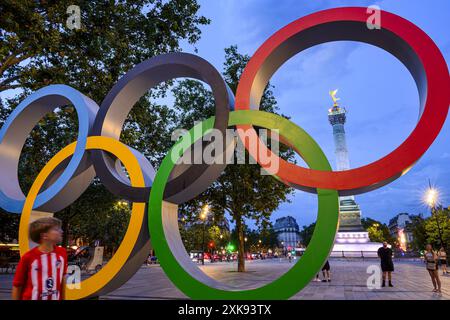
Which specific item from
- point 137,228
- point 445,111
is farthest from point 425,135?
point 137,228

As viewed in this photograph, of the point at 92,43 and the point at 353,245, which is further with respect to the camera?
the point at 353,245

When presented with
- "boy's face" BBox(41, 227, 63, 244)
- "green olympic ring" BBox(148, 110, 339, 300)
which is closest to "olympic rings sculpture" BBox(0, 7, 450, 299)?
"green olympic ring" BBox(148, 110, 339, 300)

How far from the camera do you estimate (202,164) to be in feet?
24.5

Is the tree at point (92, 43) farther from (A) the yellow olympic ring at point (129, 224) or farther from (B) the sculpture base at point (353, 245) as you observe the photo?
(B) the sculpture base at point (353, 245)

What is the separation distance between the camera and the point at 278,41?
704cm

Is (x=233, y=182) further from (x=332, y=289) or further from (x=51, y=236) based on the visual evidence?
(x=51, y=236)

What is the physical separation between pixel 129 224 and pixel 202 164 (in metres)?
2.24

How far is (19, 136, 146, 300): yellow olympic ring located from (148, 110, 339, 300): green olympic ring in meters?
0.57

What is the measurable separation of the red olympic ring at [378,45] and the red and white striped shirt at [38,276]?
393 cm

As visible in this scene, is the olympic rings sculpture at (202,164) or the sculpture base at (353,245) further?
the sculpture base at (353,245)

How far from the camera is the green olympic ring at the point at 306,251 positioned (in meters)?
5.73

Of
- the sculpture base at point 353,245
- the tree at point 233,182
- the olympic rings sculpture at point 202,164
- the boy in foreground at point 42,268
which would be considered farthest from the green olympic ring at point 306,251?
the sculpture base at point 353,245

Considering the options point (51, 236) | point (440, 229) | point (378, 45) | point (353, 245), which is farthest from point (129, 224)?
point (353, 245)
